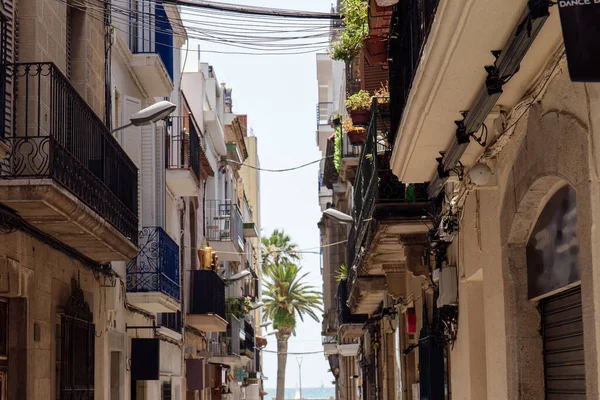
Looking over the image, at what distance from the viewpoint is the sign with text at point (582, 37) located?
164 inches

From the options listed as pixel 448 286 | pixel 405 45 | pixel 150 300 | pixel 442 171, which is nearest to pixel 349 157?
pixel 150 300

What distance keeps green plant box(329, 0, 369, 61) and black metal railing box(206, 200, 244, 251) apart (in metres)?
18.5

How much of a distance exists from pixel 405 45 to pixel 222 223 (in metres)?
24.8

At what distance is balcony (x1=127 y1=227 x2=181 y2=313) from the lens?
17609 millimetres

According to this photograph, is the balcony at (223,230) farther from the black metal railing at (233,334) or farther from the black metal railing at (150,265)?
the black metal railing at (150,265)

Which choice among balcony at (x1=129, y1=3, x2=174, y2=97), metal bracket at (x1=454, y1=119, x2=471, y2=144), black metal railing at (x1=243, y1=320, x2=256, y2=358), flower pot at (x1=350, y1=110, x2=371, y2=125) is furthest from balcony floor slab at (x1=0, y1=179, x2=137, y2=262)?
black metal railing at (x1=243, y1=320, x2=256, y2=358)

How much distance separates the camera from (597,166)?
5.41m

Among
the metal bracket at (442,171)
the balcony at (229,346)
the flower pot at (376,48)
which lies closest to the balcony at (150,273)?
the flower pot at (376,48)

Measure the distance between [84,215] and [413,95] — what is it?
434cm

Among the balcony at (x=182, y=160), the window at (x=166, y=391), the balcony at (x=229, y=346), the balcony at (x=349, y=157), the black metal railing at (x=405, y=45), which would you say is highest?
the balcony at (x=349, y=157)

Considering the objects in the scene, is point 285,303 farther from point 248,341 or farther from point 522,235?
point 522,235

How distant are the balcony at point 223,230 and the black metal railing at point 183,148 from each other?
33.6 feet

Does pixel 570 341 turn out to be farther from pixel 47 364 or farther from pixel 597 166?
pixel 47 364

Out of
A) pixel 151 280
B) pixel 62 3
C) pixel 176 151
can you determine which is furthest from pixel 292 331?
pixel 62 3
